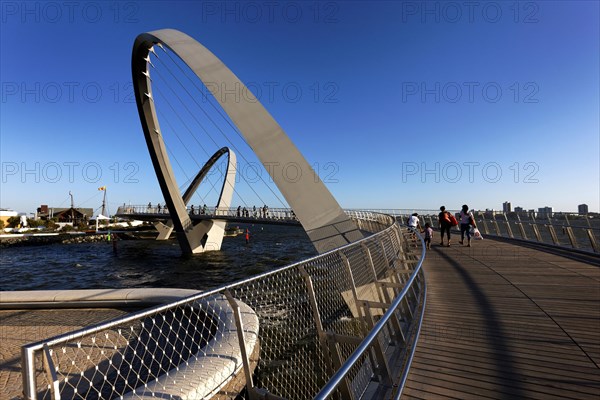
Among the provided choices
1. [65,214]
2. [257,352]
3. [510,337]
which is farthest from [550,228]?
[65,214]

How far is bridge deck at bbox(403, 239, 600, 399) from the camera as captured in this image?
2781 mm

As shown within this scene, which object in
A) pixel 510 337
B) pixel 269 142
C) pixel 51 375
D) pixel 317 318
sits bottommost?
pixel 510 337

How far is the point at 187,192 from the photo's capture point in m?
46.6

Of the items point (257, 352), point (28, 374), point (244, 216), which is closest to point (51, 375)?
point (28, 374)

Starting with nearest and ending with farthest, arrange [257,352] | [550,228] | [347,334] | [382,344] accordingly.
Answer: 1. [382,344]
2. [257,352]
3. [347,334]
4. [550,228]

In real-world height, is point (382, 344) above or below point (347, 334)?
above

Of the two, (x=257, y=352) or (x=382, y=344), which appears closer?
(x=382, y=344)

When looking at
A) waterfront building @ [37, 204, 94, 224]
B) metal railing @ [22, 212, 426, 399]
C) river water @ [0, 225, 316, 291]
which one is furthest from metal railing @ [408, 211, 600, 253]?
waterfront building @ [37, 204, 94, 224]

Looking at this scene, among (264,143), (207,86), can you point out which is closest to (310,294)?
(264,143)

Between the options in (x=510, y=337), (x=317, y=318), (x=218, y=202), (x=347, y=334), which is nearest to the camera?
(x=317, y=318)

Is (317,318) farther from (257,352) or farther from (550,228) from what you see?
(550,228)

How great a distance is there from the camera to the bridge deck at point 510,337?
2781mm

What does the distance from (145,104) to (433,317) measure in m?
25.7

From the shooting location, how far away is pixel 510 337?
3.76 metres
